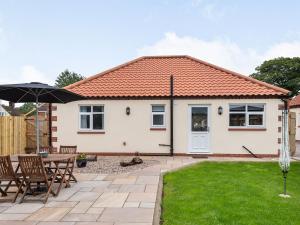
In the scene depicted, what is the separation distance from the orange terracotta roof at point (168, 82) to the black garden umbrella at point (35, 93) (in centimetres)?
609

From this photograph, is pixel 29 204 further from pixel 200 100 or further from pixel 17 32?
pixel 17 32

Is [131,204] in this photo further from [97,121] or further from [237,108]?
[237,108]

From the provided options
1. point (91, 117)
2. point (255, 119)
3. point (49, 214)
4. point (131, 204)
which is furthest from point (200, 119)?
point (49, 214)

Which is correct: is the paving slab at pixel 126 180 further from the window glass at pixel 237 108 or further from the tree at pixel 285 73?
the tree at pixel 285 73

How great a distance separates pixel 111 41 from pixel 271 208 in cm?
1257

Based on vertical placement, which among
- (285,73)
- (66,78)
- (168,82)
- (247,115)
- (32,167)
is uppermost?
(66,78)

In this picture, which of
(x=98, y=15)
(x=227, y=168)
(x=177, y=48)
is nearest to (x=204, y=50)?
(x=177, y=48)

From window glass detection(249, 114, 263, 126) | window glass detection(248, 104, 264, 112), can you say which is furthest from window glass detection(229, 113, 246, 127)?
window glass detection(248, 104, 264, 112)

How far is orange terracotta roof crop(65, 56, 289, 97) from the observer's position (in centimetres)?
1516

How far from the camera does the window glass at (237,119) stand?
15.0 m

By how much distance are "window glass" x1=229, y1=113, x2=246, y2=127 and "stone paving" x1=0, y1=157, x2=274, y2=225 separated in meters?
6.67

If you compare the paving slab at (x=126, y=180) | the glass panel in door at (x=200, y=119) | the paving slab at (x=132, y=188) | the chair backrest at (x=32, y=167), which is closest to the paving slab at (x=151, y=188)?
the paving slab at (x=132, y=188)

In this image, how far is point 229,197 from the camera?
735cm

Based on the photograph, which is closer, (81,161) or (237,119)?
(81,161)
